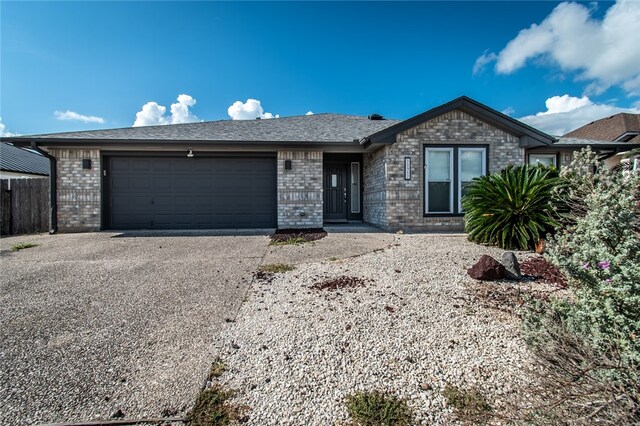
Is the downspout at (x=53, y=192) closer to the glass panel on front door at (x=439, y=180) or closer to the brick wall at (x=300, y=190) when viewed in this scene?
the brick wall at (x=300, y=190)

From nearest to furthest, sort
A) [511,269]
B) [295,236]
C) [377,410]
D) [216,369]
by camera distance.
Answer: [377,410] → [216,369] → [511,269] → [295,236]

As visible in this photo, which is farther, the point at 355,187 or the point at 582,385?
the point at 355,187

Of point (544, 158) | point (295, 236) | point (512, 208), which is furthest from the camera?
point (544, 158)

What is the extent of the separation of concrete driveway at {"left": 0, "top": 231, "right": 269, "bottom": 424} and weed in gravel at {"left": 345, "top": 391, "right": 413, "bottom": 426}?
3.44 ft

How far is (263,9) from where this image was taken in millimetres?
8430

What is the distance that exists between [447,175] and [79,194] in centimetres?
1116

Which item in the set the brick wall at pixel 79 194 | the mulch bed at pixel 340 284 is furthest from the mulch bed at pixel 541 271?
the brick wall at pixel 79 194

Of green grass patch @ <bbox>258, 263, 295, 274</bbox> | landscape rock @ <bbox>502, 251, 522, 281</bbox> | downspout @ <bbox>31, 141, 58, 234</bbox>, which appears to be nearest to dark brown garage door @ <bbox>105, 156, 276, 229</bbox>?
downspout @ <bbox>31, 141, 58, 234</bbox>

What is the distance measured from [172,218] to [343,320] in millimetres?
8167

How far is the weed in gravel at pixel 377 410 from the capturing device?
1729mm

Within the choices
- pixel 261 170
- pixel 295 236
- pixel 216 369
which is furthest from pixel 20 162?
pixel 216 369

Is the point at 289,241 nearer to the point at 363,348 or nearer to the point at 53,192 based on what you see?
the point at 363,348

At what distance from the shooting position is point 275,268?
4.90 metres

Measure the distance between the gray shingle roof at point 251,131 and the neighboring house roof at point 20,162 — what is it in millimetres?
7225
